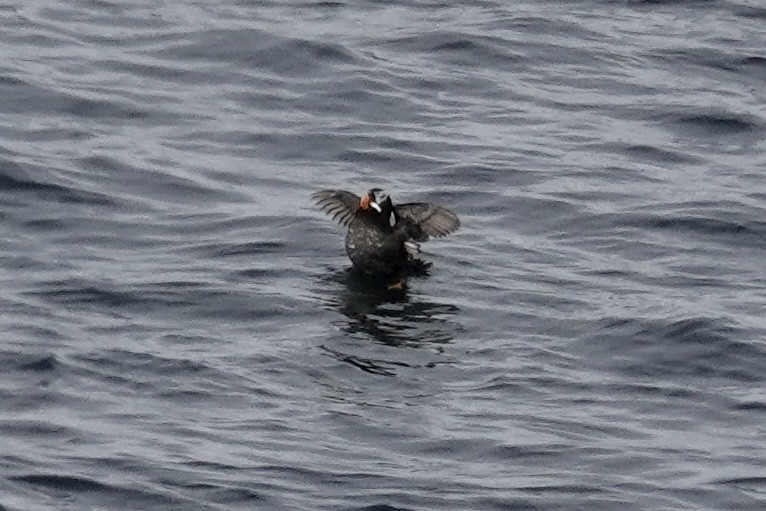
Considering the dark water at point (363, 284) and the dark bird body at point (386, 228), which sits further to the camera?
the dark bird body at point (386, 228)

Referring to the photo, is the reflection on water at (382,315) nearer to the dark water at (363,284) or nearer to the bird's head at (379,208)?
the dark water at (363,284)

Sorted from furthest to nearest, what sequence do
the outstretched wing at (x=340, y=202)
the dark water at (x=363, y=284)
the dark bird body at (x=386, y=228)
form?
1. the outstretched wing at (x=340, y=202)
2. the dark bird body at (x=386, y=228)
3. the dark water at (x=363, y=284)

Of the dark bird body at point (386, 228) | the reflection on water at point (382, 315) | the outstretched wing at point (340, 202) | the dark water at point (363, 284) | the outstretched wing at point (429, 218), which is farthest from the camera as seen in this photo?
the outstretched wing at point (340, 202)

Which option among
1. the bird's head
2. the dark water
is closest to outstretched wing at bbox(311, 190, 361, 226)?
the bird's head

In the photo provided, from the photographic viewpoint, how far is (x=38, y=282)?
16156 mm

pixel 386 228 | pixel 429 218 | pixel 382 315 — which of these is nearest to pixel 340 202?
pixel 386 228

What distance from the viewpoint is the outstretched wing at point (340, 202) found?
17359 millimetres

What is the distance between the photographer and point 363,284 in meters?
16.8

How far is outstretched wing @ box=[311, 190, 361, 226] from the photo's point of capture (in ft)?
57.0

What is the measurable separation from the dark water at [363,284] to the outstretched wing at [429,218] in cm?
39

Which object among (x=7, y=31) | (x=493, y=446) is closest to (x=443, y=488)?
(x=493, y=446)

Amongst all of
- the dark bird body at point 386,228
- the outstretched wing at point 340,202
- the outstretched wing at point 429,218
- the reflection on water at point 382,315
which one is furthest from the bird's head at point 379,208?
the reflection on water at point 382,315

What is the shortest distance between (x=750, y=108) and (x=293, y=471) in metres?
10.4

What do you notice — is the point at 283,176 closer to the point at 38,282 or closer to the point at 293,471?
the point at 38,282
